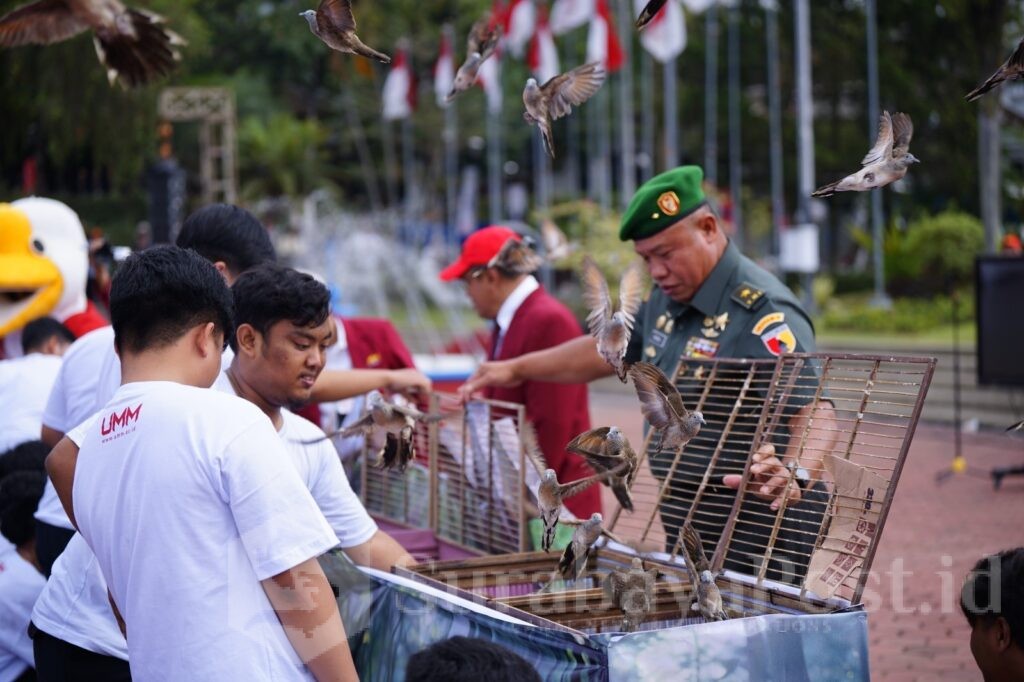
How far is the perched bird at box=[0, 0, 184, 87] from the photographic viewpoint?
3678mm

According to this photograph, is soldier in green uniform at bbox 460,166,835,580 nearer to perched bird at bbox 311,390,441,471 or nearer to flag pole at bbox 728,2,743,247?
perched bird at bbox 311,390,441,471

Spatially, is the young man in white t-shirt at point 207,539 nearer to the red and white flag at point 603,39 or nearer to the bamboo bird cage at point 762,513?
the bamboo bird cage at point 762,513

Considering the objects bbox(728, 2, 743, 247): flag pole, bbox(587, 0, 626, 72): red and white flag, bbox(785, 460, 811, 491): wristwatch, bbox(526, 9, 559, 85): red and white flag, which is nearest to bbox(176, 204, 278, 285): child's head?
bbox(785, 460, 811, 491): wristwatch

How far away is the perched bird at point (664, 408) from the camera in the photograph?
9.60 feet

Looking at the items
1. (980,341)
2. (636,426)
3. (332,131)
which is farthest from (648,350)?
(332,131)

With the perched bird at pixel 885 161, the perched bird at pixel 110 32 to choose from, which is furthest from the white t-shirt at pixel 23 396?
the perched bird at pixel 885 161

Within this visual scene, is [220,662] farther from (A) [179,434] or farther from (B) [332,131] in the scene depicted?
(B) [332,131]

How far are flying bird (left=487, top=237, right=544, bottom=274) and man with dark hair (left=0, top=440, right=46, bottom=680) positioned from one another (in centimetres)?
184

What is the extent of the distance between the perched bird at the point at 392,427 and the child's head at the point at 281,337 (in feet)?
1.38

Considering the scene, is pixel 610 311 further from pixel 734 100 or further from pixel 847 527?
pixel 734 100

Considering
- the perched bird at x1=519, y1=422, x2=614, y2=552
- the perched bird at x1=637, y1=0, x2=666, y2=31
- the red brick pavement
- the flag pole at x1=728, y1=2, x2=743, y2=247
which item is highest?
the flag pole at x1=728, y1=2, x2=743, y2=247

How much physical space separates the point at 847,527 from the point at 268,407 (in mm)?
1411

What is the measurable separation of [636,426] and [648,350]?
349 inches

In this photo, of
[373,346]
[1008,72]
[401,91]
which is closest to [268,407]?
[1008,72]
